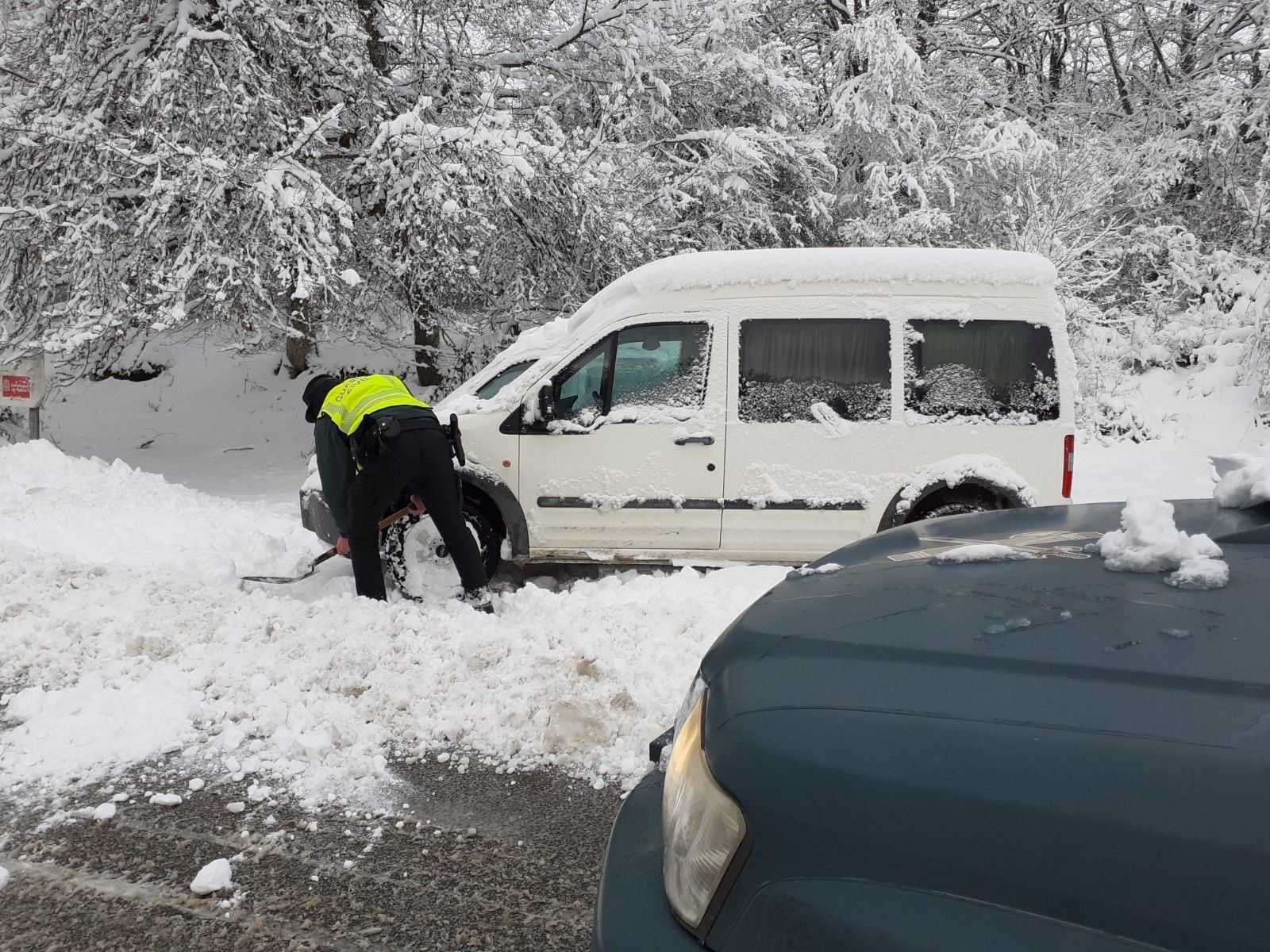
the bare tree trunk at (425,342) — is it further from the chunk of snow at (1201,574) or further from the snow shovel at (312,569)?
the chunk of snow at (1201,574)

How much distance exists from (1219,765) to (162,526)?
781 cm

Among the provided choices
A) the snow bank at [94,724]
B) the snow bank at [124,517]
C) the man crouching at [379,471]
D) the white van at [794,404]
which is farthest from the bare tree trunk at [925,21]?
the snow bank at [94,724]

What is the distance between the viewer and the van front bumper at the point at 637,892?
4.56ft

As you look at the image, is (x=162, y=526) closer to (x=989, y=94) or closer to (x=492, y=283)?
(x=492, y=283)

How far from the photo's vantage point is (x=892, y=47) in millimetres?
12906

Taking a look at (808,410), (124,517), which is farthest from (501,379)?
(124,517)

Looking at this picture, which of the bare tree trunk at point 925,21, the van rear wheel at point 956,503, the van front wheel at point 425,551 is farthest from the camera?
the bare tree trunk at point 925,21

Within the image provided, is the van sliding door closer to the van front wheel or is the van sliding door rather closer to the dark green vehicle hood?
the van front wheel

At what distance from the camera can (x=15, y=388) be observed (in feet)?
30.6

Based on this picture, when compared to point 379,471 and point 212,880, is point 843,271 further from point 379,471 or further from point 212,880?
point 212,880

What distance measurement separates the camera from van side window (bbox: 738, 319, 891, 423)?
5770 millimetres

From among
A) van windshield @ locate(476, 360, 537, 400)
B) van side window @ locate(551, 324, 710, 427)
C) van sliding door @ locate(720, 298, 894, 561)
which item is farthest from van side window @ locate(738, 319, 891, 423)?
van windshield @ locate(476, 360, 537, 400)

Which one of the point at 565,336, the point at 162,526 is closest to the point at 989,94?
the point at 565,336

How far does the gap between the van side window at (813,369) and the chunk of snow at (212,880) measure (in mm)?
3948
